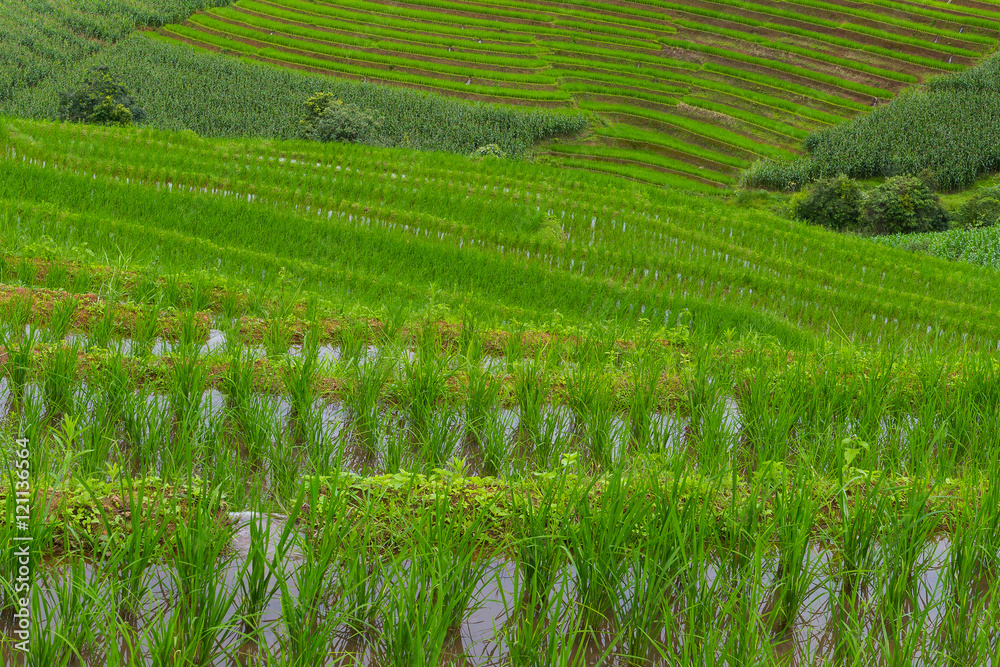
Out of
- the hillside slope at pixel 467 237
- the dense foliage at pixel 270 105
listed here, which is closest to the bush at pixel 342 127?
the hillside slope at pixel 467 237

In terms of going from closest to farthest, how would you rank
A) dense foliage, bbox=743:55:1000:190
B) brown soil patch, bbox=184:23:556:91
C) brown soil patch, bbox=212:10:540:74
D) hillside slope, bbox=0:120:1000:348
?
hillside slope, bbox=0:120:1000:348, dense foliage, bbox=743:55:1000:190, brown soil patch, bbox=184:23:556:91, brown soil patch, bbox=212:10:540:74

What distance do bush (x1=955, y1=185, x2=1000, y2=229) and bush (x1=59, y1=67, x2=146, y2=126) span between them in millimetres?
18907

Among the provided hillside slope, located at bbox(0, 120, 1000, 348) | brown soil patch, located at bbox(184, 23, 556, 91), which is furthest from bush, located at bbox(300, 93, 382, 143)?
brown soil patch, located at bbox(184, 23, 556, 91)

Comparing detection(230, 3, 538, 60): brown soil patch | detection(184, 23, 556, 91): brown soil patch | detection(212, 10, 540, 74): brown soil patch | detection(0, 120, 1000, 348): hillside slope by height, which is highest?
detection(230, 3, 538, 60): brown soil patch

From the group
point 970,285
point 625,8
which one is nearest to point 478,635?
point 970,285

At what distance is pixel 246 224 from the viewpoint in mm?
7129

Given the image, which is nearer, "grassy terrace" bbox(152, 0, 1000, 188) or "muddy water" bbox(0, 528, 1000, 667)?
"muddy water" bbox(0, 528, 1000, 667)

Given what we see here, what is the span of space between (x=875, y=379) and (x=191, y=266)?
4.67 meters

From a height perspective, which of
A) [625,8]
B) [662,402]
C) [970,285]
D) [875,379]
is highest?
[625,8]

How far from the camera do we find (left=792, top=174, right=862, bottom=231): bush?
1529 cm

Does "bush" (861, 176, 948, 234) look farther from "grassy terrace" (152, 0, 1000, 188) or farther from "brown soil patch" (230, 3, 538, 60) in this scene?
"brown soil patch" (230, 3, 538, 60)

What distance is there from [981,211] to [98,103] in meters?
20.2

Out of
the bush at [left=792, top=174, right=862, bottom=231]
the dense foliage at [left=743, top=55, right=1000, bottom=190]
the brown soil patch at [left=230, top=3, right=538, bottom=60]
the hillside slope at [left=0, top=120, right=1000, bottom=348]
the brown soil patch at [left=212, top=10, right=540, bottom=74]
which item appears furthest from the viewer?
the brown soil patch at [left=230, top=3, right=538, bottom=60]

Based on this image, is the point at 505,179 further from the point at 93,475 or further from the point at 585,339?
the point at 93,475
